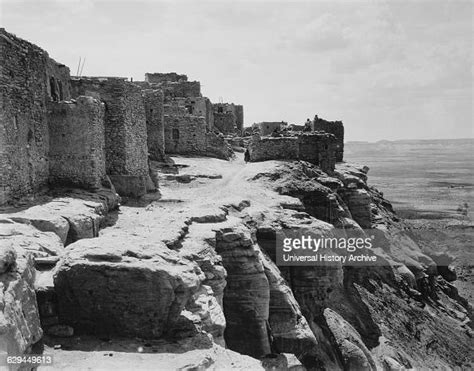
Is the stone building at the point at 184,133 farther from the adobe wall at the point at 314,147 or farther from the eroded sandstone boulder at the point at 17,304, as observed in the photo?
the eroded sandstone boulder at the point at 17,304

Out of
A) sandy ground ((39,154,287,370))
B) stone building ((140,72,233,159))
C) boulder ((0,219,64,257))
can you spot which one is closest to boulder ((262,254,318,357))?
sandy ground ((39,154,287,370))

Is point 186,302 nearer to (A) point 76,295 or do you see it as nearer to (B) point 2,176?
(A) point 76,295

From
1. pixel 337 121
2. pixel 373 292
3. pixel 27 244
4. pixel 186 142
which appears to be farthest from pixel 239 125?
pixel 27 244

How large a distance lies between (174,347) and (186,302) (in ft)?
4.03

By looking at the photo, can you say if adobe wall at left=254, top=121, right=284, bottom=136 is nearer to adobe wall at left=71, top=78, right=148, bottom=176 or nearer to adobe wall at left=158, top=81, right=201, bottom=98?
adobe wall at left=158, top=81, right=201, bottom=98

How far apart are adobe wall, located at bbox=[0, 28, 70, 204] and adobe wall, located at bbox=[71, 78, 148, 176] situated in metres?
3.22

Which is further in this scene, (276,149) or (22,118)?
(276,149)

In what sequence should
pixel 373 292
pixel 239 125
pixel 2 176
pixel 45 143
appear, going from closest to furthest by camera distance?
pixel 2 176
pixel 45 143
pixel 373 292
pixel 239 125

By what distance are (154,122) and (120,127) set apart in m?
7.20

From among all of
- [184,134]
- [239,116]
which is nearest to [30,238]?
[184,134]

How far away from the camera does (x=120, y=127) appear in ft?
69.2

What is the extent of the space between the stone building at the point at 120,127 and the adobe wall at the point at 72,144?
290cm

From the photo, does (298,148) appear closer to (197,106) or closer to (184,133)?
(184,133)

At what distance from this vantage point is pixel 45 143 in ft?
56.4
